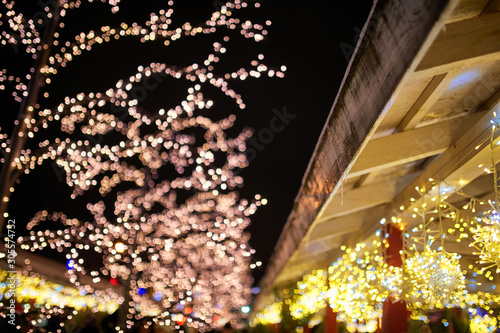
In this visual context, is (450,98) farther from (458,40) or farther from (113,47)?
(113,47)

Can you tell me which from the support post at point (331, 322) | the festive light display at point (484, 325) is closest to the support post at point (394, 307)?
the festive light display at point (484, 325)

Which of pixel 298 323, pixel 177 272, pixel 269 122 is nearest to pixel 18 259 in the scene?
pixel 177 272

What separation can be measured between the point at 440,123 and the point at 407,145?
0.38 m

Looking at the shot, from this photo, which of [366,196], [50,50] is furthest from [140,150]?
[366,196]

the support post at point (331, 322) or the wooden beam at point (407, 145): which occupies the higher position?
the wooden beam at point (407, 145)

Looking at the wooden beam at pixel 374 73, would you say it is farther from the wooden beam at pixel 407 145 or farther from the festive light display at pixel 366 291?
the festive light display at pixel 366 291

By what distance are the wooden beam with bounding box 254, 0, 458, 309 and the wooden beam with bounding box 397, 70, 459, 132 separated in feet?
2.06

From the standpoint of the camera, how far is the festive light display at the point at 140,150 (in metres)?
3.97

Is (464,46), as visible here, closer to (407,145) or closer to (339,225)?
(407,145)

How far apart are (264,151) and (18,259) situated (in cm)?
729

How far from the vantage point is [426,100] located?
2719 mm

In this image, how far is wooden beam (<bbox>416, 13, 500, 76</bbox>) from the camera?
1779 millimetres

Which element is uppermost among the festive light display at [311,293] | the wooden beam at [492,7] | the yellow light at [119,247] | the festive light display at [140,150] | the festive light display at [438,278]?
the festive light display at [140,150]

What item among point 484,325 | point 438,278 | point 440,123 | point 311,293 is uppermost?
point 440,123
